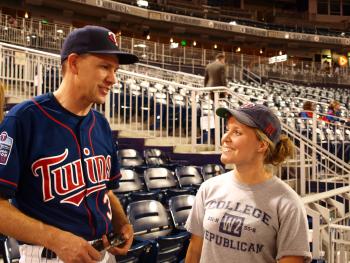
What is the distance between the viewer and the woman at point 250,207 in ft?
6.23

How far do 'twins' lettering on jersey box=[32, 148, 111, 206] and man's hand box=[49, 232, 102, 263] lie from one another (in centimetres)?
17

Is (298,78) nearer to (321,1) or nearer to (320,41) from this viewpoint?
(320,41)

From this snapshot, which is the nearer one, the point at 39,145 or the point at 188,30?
the point at 39,145

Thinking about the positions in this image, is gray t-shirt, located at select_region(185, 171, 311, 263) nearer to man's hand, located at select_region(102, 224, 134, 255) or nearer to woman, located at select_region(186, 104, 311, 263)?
woman, located at select_region(186, 104, 311, 263)

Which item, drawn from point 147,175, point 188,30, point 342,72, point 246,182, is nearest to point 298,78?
point 342,72

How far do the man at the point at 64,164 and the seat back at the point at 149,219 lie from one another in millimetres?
1968

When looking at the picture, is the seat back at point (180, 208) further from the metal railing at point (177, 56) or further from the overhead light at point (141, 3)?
the overhead light at point (141, 3)

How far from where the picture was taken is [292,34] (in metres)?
29.0

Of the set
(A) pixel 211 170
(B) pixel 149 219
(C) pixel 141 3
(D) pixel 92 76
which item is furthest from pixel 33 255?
(C) pixel 141 3

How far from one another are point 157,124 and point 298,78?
733 inches

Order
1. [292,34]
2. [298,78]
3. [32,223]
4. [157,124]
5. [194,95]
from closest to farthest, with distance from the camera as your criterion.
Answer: [32,223], [194,95], [157,124], [298,78], [292,34]

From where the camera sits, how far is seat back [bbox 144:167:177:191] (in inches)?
203

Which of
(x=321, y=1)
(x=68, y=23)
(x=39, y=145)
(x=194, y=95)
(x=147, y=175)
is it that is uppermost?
(x=321, y=1)

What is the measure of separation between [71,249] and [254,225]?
82cm
